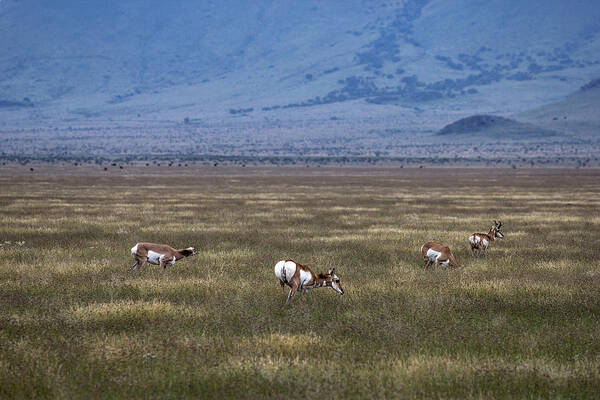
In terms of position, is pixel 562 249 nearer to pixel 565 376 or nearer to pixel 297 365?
pixel 565 376

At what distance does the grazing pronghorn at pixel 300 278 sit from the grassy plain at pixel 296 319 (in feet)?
1.23

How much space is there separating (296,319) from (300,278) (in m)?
1.08

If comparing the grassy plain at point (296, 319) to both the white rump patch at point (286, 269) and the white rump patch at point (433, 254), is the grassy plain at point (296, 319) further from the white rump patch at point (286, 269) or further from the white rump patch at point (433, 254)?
the white rump patch at point (286, 269)

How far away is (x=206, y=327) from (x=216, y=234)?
40.8 ft

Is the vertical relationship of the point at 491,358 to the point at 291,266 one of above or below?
below

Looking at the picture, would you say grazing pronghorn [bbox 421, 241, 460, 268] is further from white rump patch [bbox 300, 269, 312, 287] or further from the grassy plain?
white rump patch [bbox 300, 269, 312, 287]

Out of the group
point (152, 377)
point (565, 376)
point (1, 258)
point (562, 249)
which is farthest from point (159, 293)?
point (562, 249)

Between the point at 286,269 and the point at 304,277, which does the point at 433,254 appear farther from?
the point at 286,269

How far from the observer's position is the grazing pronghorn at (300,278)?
11430 millimetres

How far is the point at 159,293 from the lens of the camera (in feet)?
41.8

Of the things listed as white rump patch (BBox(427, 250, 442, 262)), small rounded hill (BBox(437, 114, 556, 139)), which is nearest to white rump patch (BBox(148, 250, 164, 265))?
white rump patch (BBox(427, 250, 442, 262))

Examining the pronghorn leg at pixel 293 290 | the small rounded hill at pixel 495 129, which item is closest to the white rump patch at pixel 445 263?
the pronghorn leg at pixel 293 290

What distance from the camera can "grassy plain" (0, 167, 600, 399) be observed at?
8062 mm

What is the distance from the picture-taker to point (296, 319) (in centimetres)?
1080
